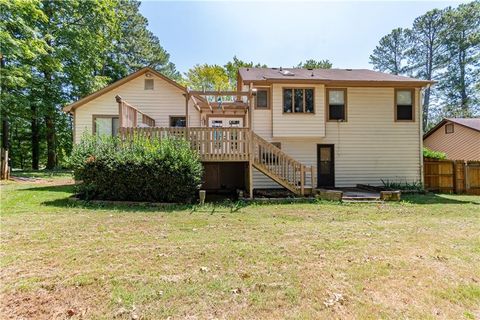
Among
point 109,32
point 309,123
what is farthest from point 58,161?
point 309,123

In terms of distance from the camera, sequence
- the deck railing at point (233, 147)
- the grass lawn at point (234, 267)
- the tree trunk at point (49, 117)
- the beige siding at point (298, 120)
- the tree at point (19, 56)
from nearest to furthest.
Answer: the grass lawn at point (234, 267) → the deck railing at point (233, 147) → the beige siding at point (298, 120) → the tree at point (19, 56) → the tree trunk at point (49, 117)

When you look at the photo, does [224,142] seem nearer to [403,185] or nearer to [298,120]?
[298,120]

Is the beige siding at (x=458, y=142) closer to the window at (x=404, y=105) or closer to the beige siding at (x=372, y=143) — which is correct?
the beige siding at (x=372, y=143)

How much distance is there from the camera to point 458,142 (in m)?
19.1

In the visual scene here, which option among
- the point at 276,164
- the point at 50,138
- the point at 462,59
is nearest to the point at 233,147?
the point at 276,164

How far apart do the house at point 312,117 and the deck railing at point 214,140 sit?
2.20 metres

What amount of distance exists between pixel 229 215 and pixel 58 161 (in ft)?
99.2

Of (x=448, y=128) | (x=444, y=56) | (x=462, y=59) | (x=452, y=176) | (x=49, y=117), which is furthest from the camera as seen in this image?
(x=444, y=56)

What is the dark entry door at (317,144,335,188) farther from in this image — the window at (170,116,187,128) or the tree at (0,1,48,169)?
the tree at (0,1,48,169)

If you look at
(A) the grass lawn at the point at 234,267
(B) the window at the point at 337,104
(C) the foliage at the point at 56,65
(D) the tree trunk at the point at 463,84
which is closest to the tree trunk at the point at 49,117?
(C) the foliage at the point at 56,65

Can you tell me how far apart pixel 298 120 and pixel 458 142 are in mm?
14899

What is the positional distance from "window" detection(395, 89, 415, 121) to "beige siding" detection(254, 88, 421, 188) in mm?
250

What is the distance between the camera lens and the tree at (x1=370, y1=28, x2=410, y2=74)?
3584 centimetres

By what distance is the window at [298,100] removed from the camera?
11.8 meters
